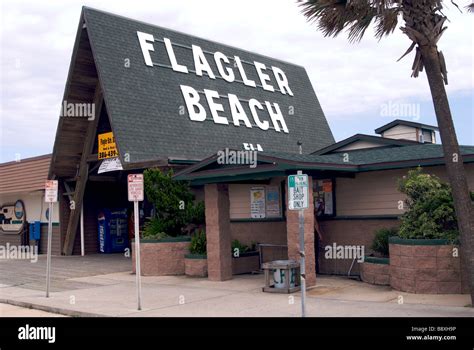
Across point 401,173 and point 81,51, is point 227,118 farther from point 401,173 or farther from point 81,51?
point 401,173

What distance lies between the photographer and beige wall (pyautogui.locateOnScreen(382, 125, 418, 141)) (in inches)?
892

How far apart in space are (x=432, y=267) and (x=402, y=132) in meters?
11.2

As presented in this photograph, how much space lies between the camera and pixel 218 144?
914 inches

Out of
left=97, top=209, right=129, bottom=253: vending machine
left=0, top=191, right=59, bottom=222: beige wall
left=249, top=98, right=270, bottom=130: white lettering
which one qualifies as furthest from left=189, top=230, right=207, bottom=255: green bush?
left=0, top=191, right=59, bottom=222: beige wall

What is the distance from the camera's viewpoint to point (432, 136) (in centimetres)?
2311

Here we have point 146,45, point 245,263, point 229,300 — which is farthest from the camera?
point 146,45

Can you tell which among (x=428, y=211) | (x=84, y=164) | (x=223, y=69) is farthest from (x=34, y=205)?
(x=428, y=211)

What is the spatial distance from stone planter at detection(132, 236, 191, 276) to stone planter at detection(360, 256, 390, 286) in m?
5.75

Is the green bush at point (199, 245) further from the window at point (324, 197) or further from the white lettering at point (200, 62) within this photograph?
the white lettering at point (200, 62)

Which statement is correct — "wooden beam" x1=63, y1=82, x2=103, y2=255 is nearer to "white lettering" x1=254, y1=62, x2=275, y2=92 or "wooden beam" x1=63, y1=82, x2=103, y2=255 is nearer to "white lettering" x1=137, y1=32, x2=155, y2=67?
"white lettering" x1=137, y1=32, x2=155, y2=67

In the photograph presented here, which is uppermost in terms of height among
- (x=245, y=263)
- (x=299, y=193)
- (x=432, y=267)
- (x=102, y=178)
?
(x=102, y=178)

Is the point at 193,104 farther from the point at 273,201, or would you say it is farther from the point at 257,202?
the point at 273,201

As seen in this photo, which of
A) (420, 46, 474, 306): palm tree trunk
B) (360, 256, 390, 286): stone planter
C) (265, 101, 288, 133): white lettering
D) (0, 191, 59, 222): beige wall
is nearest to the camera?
(420, 46, 474, 306): palm tree trunk

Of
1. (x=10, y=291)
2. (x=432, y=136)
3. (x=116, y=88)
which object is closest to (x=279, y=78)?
(x=432, y=136)
